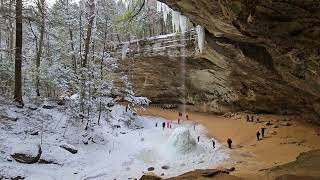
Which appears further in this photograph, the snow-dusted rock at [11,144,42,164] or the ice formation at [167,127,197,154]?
the ice formation at [167,127,197,154]

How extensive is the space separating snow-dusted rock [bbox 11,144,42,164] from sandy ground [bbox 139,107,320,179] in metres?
8.04

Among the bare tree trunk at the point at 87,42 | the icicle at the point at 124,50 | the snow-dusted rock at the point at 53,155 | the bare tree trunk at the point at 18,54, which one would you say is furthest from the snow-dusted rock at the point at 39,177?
the icicle at the point at 124,50

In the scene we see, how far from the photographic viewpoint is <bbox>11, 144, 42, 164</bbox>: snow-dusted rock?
13.7m

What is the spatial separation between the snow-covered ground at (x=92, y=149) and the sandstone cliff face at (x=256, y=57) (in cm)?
527

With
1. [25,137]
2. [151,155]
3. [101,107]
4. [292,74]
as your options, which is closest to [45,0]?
[101,107]

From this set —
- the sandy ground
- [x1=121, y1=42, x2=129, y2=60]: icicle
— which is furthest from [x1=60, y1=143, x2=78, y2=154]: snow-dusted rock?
[x1=121, y1=42, x2=129, y2=60]: icicle

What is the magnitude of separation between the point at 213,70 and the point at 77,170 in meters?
16.1

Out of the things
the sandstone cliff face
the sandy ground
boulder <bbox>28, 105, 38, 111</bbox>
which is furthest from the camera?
boulder <bbox>28, 105, 38, 111</bbox>

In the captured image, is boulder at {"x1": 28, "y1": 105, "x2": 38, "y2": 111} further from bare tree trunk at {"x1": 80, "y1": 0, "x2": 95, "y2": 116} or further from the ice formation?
the ice formation

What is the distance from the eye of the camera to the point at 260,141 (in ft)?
69.1

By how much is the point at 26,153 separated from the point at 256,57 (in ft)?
40.2

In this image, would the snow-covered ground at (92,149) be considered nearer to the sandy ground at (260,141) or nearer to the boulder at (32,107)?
→ the boulder at (32,107)

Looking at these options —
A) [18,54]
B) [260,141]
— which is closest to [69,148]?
[18,54]

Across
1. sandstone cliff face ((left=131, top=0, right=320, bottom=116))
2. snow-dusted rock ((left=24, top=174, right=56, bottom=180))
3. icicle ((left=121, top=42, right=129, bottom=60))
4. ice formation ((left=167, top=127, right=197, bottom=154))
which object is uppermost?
icicle ((left=121, top=42, right=129, bottom=60))
